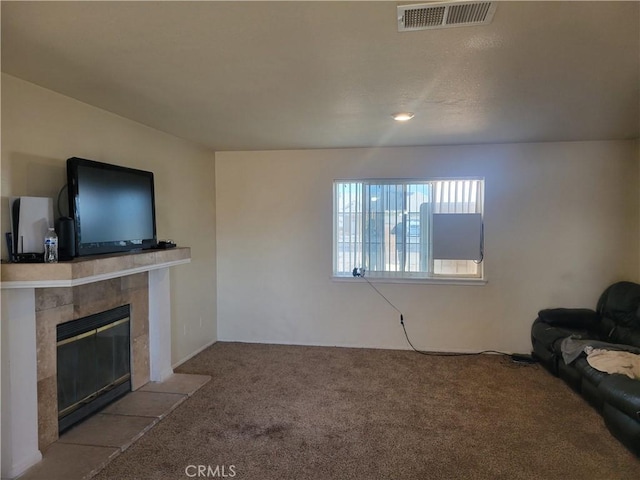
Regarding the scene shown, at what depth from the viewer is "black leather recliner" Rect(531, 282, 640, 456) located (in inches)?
99.8

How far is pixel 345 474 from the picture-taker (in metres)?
2.29

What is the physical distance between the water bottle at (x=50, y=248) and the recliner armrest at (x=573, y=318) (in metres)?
4.30

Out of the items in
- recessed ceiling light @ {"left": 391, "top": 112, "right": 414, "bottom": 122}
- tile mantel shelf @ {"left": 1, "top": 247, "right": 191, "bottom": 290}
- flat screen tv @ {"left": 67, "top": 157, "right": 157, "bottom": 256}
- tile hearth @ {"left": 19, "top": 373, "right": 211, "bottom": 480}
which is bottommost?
tile hearth @ {"left": 19, "top": 373, "right": 211, "bottom": 480}

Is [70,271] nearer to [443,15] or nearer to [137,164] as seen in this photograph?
[137,164]

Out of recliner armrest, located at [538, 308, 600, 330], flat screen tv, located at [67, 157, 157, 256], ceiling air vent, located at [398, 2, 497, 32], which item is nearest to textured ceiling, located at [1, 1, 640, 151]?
ceiling air vent, located at [398, 2, 497, 32]

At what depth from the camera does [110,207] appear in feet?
9.37

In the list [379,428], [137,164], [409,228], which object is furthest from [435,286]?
[137,164]

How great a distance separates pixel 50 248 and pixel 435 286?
362 centimetres

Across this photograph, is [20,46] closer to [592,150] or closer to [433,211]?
[433,211]

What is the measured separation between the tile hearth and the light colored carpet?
0.07m

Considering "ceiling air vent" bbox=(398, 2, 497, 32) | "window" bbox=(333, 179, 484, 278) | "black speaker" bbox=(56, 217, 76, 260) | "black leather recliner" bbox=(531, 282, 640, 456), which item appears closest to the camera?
"ceiling air vent" bbox=(398, 2, 497, 32)

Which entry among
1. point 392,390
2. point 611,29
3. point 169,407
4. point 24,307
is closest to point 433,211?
point 392,390

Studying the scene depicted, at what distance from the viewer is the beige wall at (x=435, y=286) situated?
415 centimetres

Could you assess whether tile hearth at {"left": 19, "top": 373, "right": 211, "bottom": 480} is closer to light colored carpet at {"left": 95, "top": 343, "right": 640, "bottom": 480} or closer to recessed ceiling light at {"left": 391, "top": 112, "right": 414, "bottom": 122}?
light colored carpet at {"left": 95, "top": 343, "right": 640, "bottom": 480}
